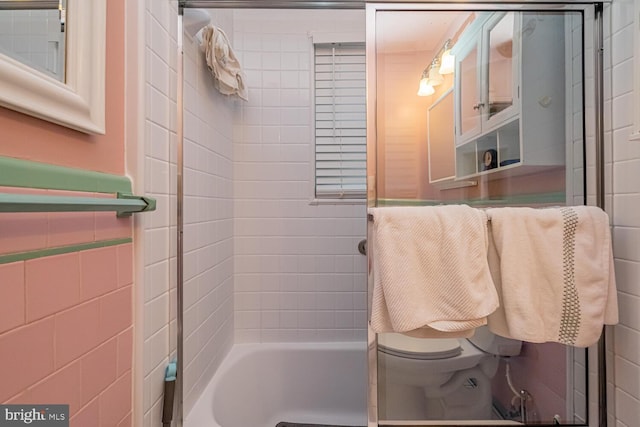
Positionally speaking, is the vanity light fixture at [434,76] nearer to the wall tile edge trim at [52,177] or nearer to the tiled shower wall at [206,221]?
the tiled shower wall at [206,221]

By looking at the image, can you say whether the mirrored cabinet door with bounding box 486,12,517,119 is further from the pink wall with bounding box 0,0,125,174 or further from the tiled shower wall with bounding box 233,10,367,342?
the pink wall with bounding box 0,0,125,174

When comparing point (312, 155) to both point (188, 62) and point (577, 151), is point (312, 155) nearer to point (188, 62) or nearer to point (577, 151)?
point (188, 62)

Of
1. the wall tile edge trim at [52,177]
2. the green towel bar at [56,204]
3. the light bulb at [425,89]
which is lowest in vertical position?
the green towel bar at [56,204]

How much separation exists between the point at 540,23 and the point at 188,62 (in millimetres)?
1299

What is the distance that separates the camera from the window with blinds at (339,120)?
1.88m

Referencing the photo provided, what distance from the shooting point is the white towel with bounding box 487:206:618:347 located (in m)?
0.89

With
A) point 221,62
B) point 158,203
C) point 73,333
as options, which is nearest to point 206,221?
point 158,203

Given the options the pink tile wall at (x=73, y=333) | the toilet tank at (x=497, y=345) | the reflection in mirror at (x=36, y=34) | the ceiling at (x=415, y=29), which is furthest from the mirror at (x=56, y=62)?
the toilet tank at (x=497, y=345)

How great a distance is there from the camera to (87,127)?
64 cm

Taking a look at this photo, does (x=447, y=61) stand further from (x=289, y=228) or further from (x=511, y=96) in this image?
(x=289, y=228)

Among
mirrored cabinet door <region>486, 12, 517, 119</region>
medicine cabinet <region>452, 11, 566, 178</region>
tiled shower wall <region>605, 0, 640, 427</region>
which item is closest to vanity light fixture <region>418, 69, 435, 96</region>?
medicine cabinet <region>452, 11, 566, 178</region>

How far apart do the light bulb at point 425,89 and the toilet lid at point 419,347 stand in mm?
846

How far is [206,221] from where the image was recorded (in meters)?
1.42

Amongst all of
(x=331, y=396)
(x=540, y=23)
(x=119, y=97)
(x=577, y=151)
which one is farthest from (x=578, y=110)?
(x=331, y=396)
